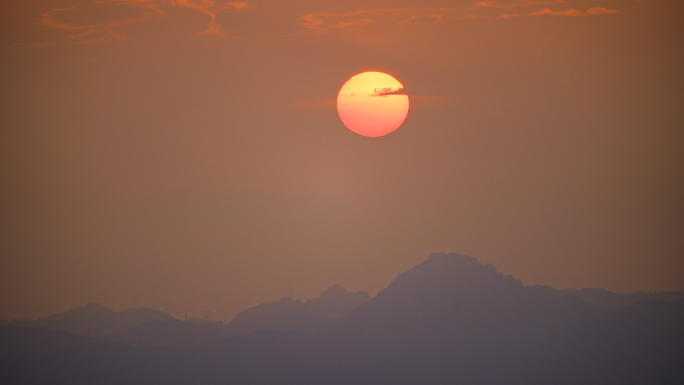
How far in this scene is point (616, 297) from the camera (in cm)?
15388

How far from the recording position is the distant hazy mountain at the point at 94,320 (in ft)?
444

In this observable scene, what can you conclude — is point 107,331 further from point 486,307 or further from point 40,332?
point 486,307

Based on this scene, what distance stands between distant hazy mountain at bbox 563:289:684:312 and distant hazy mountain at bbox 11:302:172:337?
114 m

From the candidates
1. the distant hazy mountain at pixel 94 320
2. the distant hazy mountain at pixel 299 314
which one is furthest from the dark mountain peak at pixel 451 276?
the distant hazy mountain at pixel 94 320

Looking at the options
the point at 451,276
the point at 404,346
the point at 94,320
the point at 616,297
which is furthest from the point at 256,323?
the point at 616,297

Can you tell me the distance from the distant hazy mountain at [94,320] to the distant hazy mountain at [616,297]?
375 feet

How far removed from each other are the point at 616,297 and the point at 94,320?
142 m

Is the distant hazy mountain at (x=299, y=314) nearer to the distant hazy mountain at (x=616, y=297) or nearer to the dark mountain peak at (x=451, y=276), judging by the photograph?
the dark mountain peak at (x=451, y=276)

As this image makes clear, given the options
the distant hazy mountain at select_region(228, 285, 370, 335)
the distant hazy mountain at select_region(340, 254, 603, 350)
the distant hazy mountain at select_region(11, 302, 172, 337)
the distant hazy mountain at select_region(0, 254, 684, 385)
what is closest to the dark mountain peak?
the distant hazy mountain at select_region(340, 254, 603, 350)

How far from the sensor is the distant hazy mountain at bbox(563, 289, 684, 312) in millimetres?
139375

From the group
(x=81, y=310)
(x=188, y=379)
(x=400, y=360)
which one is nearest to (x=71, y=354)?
(x=81, y=310)

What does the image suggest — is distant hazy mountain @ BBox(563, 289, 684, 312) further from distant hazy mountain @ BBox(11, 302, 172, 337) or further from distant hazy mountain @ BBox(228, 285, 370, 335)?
distant hazy mountain @ BBox(11, 302, 172, 337)

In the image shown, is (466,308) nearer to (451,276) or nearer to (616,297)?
(451,276)

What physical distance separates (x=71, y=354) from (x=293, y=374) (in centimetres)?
5184
